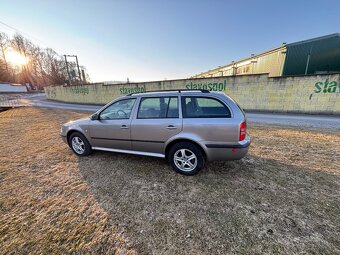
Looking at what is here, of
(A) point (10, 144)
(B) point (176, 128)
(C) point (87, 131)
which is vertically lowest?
(A) point (10, 144)

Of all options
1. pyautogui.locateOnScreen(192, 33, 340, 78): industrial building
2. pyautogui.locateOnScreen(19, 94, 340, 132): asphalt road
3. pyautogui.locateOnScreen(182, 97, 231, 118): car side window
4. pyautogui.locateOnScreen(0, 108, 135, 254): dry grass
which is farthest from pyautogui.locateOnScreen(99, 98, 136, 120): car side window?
pyautogui.locateOnScreen(192, 33, 340, 78): industrial building

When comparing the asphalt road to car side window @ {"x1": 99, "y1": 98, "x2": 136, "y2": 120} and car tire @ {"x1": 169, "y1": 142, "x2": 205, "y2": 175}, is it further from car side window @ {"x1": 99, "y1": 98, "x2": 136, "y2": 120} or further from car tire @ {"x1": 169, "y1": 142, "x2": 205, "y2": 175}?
car side window @ {"x1": 99, "y1": 98, "x2": 136, "y2": 120}

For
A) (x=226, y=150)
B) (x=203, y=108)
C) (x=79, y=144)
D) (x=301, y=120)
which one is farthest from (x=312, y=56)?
(x=79, y=144)

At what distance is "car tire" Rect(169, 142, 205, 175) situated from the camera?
3.07 meters

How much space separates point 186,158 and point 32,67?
70196 mm

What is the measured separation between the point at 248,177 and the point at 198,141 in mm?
1258

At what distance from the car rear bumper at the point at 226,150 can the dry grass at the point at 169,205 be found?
47cm

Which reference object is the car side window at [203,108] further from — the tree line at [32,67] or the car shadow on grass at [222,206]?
the tree line at [32,67]

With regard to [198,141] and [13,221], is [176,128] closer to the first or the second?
[198,141]

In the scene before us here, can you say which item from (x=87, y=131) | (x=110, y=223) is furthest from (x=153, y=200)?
(x=87, y=131)

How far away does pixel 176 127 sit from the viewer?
3.07 metres

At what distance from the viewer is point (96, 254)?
1.74 metres

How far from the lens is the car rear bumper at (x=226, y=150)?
2.85 metres

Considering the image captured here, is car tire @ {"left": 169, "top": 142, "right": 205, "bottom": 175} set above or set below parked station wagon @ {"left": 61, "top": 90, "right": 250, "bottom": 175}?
below
